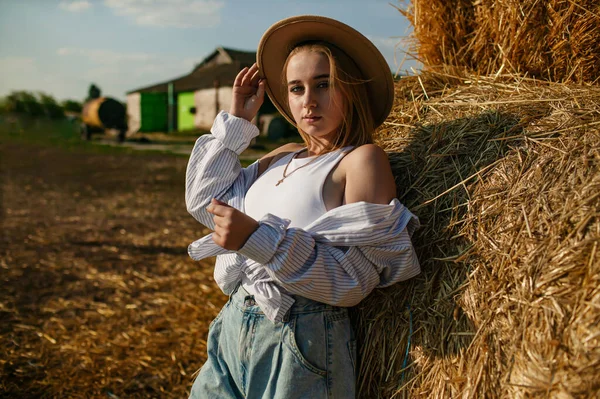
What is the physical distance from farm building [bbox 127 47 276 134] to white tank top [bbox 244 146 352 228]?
20.9 metres

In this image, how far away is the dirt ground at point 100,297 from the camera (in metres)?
3.20

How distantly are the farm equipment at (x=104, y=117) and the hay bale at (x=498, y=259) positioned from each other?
1952 cm

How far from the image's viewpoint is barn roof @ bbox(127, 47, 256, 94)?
959 inches

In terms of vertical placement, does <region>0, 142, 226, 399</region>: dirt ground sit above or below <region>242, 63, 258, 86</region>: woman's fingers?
below

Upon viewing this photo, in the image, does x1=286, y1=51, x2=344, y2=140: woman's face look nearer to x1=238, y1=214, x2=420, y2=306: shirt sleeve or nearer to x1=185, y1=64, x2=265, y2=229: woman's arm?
x1=185, y1=64, x2=265, y2=229: woman's arm

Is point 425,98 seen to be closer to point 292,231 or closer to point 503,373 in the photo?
point 292,231

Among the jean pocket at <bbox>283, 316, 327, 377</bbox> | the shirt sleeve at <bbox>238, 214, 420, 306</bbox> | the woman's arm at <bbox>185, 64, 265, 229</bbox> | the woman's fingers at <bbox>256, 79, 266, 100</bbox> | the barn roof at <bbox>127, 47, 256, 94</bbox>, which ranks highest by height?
the barn roof at <bbox>127, 47, 256, 94</bbox>

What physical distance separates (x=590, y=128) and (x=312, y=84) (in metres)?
0.95

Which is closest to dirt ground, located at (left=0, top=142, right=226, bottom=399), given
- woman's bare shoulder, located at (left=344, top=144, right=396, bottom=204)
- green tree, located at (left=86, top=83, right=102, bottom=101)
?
woman's bare shoulder, located at (left=344, top=144, right=396, bottom=204)

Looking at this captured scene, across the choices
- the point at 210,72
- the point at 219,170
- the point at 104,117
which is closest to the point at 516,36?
the point at 219,170

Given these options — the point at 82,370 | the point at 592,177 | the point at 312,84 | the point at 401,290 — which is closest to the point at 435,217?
the point at 401,290

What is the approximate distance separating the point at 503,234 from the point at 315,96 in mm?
803

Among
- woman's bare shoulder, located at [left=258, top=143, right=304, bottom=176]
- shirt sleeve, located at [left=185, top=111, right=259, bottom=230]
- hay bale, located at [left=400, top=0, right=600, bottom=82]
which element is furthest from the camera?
hay bale, located at [left=400, top=0, right=600, bottom=82]

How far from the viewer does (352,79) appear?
205cm
